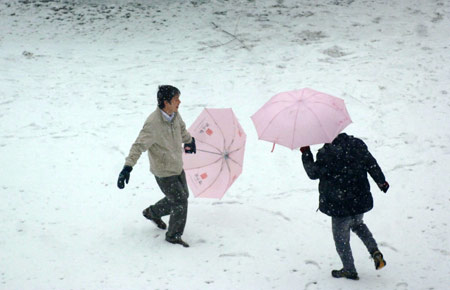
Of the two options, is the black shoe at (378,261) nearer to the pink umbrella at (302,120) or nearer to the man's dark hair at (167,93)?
the pink umbrella at (302,120)

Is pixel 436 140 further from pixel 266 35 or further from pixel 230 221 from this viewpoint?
pixel 266 35

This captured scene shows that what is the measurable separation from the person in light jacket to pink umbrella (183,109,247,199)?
184 millimetres

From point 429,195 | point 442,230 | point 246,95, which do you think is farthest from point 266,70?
point 442,230

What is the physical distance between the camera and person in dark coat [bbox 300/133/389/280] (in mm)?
4152

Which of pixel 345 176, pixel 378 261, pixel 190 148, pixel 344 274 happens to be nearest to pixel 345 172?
pixel 345 176

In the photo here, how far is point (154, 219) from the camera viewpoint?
534 cm

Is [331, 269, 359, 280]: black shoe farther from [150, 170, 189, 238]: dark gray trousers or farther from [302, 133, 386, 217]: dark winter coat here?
[150, 170, 189, 238]: dark gray trousers

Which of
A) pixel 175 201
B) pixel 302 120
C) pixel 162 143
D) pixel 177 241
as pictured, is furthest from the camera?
pixel 177 241

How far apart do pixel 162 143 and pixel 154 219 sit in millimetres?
1015

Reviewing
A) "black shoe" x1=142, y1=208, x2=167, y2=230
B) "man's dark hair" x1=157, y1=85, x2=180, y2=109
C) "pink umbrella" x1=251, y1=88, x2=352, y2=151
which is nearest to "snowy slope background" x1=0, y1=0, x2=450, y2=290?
"black shoe" x1=142, y1=208, x2=167, y2=230

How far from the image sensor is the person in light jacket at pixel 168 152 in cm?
463

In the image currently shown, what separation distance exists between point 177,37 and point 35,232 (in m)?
6.64

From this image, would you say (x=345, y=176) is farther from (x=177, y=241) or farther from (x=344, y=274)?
(x=177, y=241)

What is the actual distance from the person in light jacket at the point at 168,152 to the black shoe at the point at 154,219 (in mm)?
168
